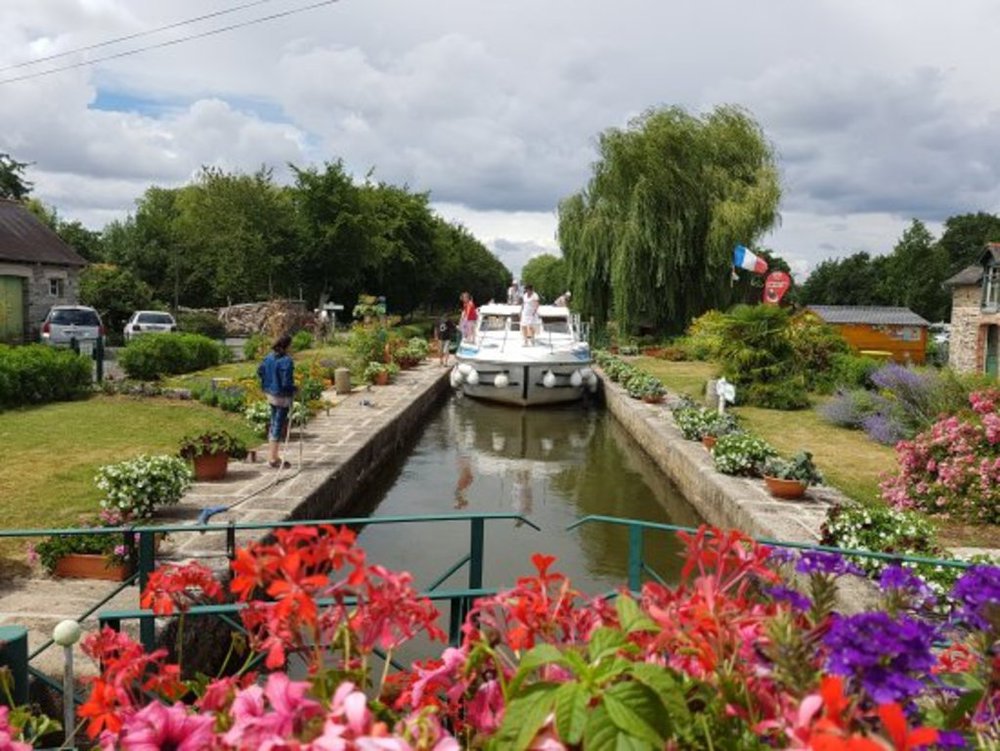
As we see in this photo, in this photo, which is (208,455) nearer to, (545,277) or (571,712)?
(571,712)

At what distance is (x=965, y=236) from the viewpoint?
236 feet

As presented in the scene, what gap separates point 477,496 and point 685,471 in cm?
274

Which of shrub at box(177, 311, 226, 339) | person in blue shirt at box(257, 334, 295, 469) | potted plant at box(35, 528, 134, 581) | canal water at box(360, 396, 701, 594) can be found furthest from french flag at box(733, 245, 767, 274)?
shrub at box(177, 311, 226, 339)

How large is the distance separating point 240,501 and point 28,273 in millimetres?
22744

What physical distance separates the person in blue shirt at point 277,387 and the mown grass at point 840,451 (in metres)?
6.15

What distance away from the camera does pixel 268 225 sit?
3388 cm

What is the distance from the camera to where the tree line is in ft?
111

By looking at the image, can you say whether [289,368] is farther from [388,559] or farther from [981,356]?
[981,356]

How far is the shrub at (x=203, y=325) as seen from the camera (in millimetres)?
33500

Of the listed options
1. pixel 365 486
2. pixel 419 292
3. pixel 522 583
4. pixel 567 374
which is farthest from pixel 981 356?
pixel 522 583

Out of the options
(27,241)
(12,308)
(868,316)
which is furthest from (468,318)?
(868,316)

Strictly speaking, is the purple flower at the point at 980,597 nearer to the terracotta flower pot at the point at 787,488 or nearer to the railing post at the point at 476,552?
the railing post at the point at 476,552

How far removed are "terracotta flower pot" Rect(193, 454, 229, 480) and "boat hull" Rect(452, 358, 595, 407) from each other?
10.8 m

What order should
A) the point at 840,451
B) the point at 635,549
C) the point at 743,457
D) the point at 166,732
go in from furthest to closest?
the point at 840,451 → the point at 743,457 → the point at 635,549 → the point at 166,732
